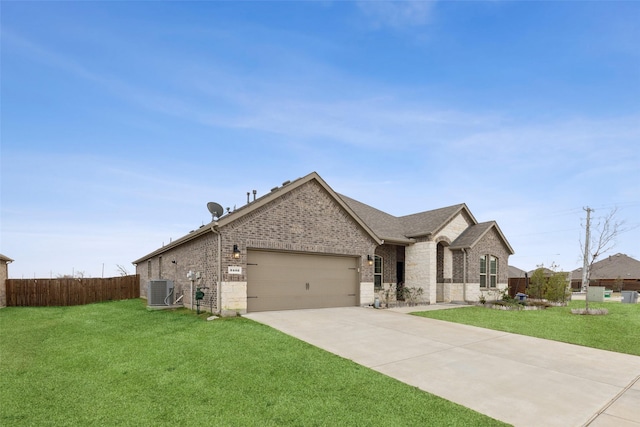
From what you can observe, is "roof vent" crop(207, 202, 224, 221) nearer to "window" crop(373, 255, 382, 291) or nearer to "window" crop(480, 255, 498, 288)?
"window" crop(373, 255, 382, 291)

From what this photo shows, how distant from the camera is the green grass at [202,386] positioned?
4586mm

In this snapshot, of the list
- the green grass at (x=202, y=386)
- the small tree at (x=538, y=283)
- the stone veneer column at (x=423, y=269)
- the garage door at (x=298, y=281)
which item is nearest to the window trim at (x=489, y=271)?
the small tree at (x=538, y=283)

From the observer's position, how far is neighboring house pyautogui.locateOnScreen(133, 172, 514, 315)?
13.0 metres

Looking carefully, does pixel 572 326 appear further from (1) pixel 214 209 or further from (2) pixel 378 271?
(1) pixel 214 209

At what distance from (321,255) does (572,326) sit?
32.2 ft

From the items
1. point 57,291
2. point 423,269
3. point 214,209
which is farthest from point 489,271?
point 57,291

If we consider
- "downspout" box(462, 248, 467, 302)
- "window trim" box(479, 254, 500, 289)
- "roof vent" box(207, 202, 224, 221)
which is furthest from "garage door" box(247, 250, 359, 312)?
"window trim" box(479, 254, 500, 289)

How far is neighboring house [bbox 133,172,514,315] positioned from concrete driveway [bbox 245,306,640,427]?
7.87 feet

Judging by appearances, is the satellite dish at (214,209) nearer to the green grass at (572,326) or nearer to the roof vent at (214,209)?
the roof vent at (214,209)

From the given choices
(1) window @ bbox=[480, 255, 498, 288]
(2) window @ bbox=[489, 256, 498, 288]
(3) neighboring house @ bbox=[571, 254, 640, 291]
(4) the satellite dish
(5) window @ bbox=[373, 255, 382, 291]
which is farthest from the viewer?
(3) neighboring house @ bbox=[571, 254, 640, 291]

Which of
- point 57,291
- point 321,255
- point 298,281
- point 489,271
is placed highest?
point 321,255

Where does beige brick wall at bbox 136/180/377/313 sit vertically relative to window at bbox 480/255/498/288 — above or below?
above

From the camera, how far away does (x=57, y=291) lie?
2130 centimetres

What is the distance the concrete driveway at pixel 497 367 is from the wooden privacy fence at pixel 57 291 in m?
17.0
